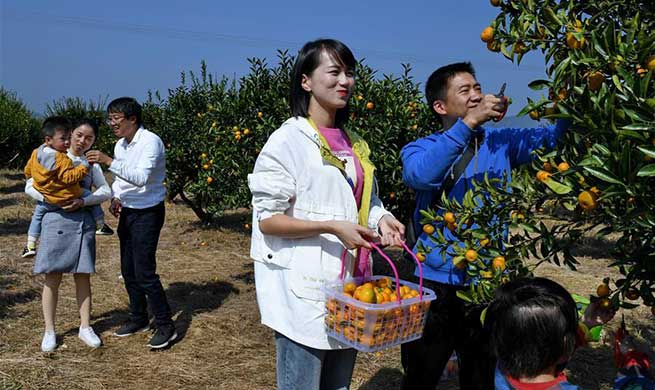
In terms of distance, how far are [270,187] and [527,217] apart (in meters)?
0.82

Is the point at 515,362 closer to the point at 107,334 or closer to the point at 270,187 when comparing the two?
the point at 270,187

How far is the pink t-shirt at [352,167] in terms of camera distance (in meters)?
2.09

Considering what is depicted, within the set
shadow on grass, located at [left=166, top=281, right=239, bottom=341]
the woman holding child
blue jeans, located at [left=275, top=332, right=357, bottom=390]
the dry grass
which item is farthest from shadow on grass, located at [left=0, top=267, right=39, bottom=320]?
blue jeans, located at [left=275, top=332, right=357, bottom=390]

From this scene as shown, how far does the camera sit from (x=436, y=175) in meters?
2.35

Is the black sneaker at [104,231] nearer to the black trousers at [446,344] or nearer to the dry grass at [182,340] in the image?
the dry grass at [182,340]

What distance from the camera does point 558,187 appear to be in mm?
1589

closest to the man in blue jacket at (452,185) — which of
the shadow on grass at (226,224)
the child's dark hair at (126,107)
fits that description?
the child's dark hair at (126,107)

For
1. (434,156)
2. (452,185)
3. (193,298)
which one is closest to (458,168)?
(452,185)

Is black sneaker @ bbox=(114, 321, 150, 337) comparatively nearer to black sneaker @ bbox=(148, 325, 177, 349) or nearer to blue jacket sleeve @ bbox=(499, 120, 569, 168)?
black sneaker @ bbox=(148, 325, 177, 349)

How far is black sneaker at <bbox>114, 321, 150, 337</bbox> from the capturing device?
457 centimetres

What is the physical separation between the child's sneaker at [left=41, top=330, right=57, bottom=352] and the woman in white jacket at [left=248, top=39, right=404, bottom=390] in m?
2.84

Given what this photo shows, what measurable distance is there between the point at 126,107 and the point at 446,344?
9.47 ft

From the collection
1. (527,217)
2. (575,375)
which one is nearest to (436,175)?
(527,217)

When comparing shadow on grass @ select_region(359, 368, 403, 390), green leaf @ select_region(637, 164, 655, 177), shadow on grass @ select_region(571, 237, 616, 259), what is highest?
green leaf @ select_region(637, 164, 655, 177)
